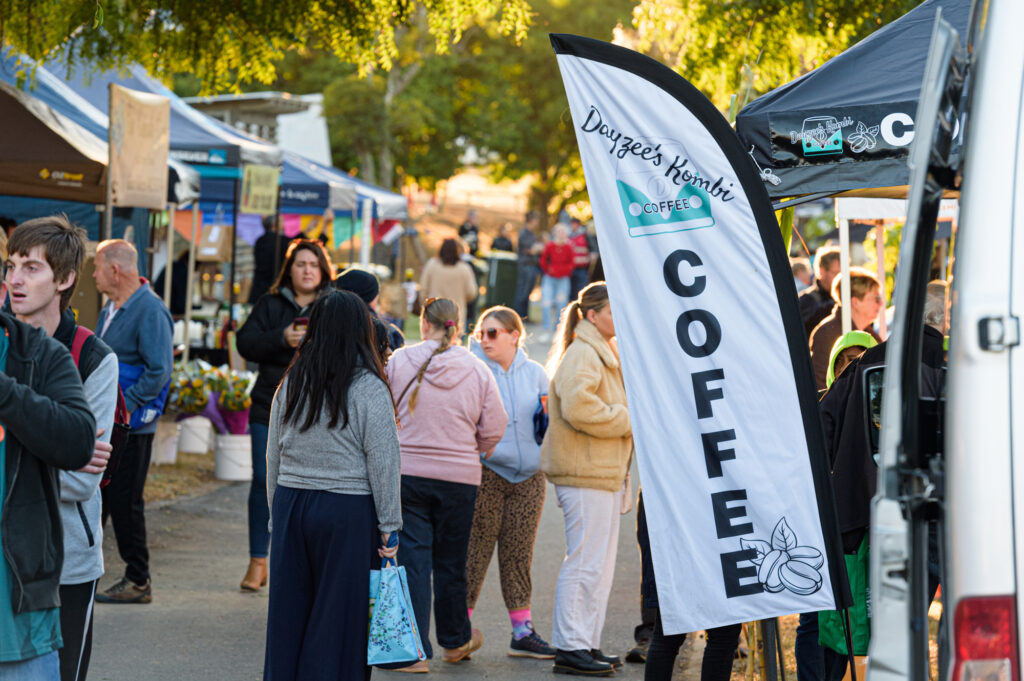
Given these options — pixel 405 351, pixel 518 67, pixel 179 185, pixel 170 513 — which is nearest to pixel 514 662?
pixel 405 351

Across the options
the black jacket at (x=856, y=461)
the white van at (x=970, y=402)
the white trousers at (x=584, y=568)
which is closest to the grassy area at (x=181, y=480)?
the white trousers at (x=584, y=568)

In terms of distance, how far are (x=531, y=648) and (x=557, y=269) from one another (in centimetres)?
1547

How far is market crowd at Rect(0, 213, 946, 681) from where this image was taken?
331 cm

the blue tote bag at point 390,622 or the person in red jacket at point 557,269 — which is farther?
the person in red jacket at point 557,269

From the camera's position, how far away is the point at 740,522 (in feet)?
13.2

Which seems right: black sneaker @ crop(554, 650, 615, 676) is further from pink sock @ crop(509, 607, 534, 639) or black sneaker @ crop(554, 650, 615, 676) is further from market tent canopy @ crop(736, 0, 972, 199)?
market tent canopy @ crop(736, 0, 972, 199)

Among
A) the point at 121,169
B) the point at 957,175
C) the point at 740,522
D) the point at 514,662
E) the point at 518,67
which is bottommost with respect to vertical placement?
the point at 514,662

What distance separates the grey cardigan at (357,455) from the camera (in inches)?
193

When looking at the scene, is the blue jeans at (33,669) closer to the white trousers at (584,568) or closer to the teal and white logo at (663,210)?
the teal and white logo at (663,210)

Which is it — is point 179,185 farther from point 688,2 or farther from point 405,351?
point 405,351

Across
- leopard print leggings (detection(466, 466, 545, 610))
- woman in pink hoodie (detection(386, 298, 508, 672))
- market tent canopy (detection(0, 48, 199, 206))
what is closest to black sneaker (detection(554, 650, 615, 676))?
leopard print leggings (detection(466, 466, 545, 610))

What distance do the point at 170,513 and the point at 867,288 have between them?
537 centimetres

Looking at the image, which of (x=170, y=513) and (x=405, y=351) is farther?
(x=170, y=513)

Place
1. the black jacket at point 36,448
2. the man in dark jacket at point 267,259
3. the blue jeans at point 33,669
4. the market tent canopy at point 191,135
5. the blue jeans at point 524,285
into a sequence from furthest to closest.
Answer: the blue jeans at point 524,285 < the man in dark jacket at point 267,259 < the market tent canopy at point 191,135 < the blue jeans at point 33,669 < the black jacket at point 36,448
